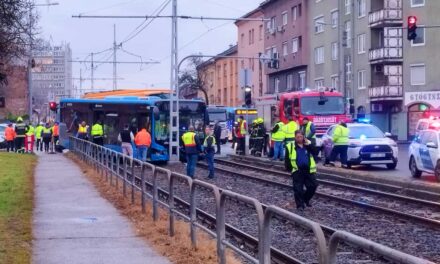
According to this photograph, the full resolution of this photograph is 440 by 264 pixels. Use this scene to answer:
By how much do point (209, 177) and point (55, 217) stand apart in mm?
11220

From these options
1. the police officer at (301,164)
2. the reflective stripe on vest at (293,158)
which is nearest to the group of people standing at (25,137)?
the police officer at (301,164)

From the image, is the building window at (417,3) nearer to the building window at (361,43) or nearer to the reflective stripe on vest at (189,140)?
the building window at (361,43)

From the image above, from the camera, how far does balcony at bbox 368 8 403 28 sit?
60594 millimetres

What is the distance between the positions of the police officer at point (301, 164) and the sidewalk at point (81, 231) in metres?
3.51

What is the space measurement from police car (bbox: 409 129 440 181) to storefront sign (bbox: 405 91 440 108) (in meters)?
31.5

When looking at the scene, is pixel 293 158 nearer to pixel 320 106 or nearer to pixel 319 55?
pixel 320 106

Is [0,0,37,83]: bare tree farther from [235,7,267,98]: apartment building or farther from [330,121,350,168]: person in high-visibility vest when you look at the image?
[235,7,267,98]: apartment building

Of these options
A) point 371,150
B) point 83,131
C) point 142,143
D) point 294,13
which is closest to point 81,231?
point 142,143

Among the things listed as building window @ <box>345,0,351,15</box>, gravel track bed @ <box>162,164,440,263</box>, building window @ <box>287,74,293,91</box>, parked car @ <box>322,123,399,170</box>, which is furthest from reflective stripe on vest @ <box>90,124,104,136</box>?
building window @ <box>287,74,293,91</box>

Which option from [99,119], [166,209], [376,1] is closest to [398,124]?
[376,1]

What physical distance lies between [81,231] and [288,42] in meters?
65.0

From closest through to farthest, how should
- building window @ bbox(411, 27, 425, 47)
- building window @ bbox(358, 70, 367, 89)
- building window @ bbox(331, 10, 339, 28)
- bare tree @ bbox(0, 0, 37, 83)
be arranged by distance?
bare tree @ bbox(0, 0, 37, 83), building window @ bbox(411, 27, 425, 47), building window @ bbox(358, 70, 367, 89), building window @ bbox(331, 10, 339, 28)

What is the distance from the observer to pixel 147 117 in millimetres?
34156

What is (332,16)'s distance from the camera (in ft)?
223
